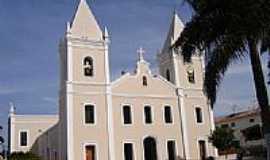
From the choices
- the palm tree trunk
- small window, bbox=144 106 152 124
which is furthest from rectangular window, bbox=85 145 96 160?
the palm tree trunk

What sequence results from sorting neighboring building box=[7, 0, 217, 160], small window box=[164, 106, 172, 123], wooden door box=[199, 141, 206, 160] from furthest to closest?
1. wooden door box=[199, 141, 206, 160]
2. small window box=[164, 106, 172, 123]
3. neighboring building box=[7, 0, 217, 160]

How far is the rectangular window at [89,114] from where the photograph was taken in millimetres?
33875

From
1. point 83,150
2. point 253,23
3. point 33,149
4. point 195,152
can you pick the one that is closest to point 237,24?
point 253,23

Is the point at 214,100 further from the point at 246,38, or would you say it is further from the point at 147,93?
the point at 147,93

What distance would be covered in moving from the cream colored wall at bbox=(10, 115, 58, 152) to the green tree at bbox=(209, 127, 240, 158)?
55.5 feet

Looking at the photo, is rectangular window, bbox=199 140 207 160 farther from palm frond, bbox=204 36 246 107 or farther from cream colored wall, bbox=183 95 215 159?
palm frond, bbox=204 36 246 107

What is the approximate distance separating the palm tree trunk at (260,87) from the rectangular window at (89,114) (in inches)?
836

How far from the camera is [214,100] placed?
14.9m

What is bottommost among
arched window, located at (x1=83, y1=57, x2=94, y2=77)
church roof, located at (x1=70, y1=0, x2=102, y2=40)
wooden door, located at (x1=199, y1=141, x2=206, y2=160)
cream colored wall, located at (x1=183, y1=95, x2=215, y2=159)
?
wooden door, located at (x1=199, y1=141, x2=206, y2=160)

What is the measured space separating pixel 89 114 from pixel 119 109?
2621 mm

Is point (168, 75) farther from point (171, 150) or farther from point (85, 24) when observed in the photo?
point (85, 24)

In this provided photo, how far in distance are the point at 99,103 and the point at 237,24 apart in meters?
21.8

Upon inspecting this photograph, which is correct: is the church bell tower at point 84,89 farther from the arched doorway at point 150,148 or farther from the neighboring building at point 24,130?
the neighboring building at point 24,130

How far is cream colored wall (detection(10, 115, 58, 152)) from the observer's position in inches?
1709
